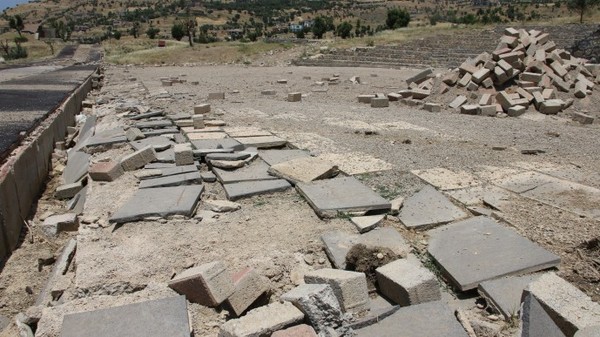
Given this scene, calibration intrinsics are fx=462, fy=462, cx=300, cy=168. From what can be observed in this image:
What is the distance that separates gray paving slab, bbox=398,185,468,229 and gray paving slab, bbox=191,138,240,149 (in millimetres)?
2725

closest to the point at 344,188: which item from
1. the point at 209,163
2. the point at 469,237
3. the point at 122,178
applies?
the point at 469,237

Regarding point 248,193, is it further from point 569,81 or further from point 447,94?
point 569,81

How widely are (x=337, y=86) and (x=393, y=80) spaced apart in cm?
307

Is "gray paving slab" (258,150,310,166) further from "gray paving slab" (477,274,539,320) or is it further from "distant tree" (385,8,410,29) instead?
"distant tree" (385,8,410,29)

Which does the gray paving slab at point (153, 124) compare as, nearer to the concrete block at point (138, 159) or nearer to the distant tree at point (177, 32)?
the concrete block at point (138, 159)

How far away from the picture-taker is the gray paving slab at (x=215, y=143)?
6188 millimetres

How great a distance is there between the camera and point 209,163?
18.1 ft

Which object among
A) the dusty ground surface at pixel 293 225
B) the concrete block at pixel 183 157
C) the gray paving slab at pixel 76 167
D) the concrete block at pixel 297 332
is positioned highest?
the concrete block at pixel 183 157

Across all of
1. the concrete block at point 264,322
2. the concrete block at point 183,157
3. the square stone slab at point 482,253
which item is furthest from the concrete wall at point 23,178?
the square stone slab at point 482,253

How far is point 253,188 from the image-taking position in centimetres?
463

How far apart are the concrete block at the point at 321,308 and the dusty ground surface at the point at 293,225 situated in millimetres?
524

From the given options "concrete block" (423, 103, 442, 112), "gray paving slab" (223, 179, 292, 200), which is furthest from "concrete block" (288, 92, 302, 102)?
"gray paving slab" (223, 179, 292, 200)

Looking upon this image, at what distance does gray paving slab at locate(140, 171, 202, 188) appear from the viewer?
4.81 m

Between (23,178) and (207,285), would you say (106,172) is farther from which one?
(207,285)
